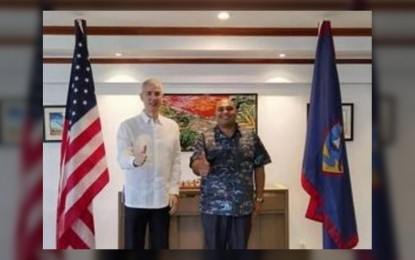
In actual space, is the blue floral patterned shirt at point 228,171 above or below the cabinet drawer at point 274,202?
above

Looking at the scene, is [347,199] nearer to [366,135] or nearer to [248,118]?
[366,135]

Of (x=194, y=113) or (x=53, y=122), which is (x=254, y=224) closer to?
(x=194, y=113)

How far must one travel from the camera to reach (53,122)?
1.42 metres

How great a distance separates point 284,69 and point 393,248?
743 millimetres

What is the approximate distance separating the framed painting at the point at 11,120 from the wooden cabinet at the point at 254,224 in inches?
16.7

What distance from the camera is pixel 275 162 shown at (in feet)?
5.23

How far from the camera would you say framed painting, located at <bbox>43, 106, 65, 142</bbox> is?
1.35 metres

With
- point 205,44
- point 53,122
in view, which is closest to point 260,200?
point 205,44

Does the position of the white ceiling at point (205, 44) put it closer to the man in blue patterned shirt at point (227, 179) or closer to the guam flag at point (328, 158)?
the guam flag at point (328, 158)

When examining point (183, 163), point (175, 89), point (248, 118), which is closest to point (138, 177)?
point (183, 163)

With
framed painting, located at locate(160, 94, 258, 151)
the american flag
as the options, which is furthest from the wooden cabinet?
framed painting, located at locate(160, 94, 258, 151)

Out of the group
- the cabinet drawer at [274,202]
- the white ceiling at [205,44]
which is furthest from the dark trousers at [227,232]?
the white ceiling at [205,44]

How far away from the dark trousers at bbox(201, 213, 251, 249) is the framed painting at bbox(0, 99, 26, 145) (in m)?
0.74

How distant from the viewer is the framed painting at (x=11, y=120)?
121cm
